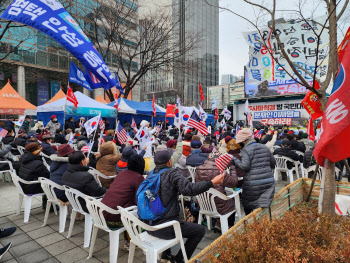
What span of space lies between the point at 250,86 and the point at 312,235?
24333 mm

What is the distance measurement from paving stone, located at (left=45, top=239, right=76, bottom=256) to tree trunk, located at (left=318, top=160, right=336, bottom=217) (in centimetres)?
376

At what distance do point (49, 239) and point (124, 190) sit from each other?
1836 millimetres

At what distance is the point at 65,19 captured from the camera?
3.92 metres

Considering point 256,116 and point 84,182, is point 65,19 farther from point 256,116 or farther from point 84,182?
point 256,116

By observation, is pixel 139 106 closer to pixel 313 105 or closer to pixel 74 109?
pixel 74 109

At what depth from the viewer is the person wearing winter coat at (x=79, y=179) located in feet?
12.9

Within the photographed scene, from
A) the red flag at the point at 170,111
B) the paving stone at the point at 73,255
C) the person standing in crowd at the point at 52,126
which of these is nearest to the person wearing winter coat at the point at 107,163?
the paving stone at the point at 73,255

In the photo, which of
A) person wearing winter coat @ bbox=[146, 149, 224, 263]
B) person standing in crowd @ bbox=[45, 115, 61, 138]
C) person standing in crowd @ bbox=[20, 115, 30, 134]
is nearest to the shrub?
person wearing winter coat @ bbox=[146, 149, 224, 263]

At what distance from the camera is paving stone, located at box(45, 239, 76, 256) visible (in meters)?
3.56

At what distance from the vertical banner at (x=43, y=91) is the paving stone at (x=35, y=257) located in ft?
87.4

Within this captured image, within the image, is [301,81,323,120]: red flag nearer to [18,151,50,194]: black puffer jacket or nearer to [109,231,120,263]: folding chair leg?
[109,231,120,263]: folding chair leg

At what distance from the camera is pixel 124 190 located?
3.31 meters

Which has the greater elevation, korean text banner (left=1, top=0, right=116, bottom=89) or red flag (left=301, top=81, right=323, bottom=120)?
korean text banner (left=1, top=0, right=116, bottom=89)

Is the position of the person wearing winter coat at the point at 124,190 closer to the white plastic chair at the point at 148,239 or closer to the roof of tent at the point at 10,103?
the white plastic chair at the point at 148,239
